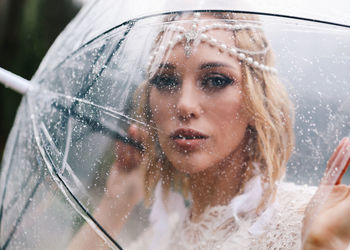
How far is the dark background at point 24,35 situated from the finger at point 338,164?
4.17 m

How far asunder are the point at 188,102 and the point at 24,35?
15.3 feet

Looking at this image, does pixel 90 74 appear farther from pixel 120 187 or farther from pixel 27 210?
pixel 27 210

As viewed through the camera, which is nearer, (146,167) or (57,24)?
(146,167)

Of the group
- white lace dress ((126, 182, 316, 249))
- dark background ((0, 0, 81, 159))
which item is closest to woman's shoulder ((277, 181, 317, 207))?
white lace dress ((126, 182, 316, 249))

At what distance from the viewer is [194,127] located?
1035mm

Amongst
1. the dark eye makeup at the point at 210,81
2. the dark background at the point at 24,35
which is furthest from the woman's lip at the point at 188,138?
the dark background at the point at 24,35

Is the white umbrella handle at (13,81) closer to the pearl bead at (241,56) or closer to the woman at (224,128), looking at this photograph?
the woman at (224,128)

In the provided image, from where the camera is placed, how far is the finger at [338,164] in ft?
3.14

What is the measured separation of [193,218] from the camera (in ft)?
4.06

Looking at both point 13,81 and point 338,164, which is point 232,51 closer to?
point 338,164

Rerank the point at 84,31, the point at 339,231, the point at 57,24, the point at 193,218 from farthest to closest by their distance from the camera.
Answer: the point at 57,24, the point at 84,31, the point at 193,218, the point at 339,231

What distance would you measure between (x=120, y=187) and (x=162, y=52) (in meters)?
0.37

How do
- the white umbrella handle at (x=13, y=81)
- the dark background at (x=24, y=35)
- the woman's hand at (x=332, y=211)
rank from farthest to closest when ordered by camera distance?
the dark background at (x=24, y=35) → the white umbrella handle at (x=13, y=81) → the woman's hand at (x=332, y=211)

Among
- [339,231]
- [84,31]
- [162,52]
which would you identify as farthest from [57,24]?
[339,231]
